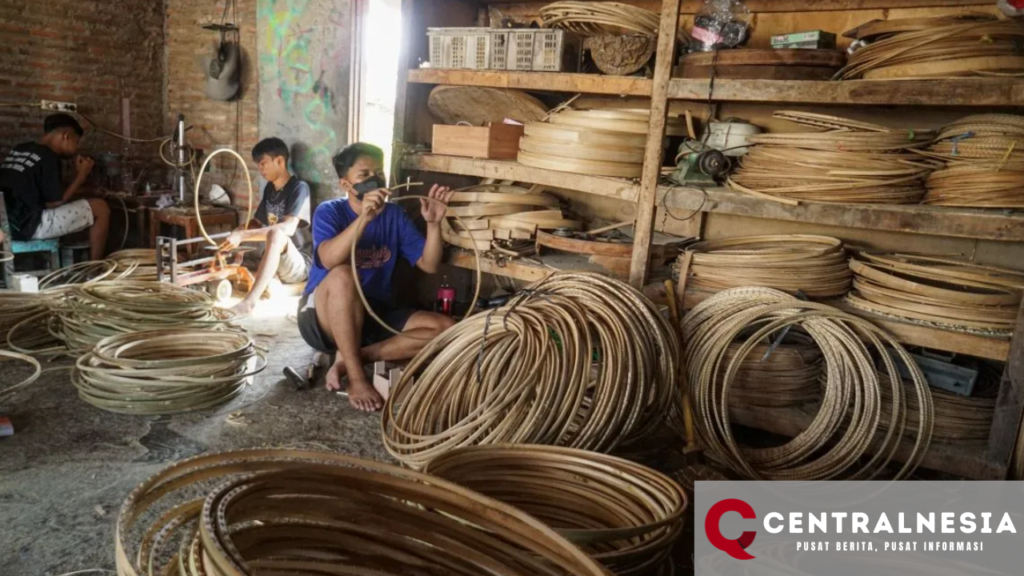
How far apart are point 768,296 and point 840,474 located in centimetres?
79

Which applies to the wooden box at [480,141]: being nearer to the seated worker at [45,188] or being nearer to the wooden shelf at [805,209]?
the wooden shelf at [805,209]

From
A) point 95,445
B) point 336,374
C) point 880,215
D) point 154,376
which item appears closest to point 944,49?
point 880,215

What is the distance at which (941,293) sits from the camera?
289cm

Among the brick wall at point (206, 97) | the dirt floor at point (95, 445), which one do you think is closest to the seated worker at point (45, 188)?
the brick wall at point (206, 97)

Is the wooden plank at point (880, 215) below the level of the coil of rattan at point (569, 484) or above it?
above

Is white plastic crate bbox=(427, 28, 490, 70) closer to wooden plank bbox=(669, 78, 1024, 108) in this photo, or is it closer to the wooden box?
the wooden box

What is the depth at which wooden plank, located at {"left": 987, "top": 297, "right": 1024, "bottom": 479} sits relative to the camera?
2.72m

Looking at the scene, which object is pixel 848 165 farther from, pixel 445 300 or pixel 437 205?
pixel 445 300

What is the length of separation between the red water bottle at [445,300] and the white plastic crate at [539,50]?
1.27 metres

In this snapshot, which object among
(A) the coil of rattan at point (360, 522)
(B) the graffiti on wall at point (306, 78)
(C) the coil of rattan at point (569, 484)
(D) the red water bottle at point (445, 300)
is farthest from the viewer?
(B) the graffiti on wall at point (306, 78)

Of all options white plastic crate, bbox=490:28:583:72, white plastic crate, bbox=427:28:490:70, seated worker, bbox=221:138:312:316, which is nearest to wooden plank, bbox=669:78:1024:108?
white plastic crate, bbox=490:28:583:72

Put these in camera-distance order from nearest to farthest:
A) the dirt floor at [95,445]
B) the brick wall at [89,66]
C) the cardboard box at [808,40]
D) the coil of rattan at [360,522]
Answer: the coil of rattan at [360,522]
the dirt floor at [95,445]
the cardboard box at [808,40]
the brick wall at [89,66]

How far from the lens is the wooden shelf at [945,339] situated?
2777 mm

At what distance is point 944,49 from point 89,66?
736cm
